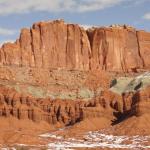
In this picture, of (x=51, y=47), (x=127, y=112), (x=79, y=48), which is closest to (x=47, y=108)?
(x=127, y=112)

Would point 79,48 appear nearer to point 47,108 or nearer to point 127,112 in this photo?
point 47,108

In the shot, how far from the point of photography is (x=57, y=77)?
126250 millimetres

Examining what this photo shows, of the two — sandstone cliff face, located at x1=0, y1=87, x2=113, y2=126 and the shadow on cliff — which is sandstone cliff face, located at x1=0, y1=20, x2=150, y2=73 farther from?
the shadow on cliff

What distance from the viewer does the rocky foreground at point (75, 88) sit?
95.6 m

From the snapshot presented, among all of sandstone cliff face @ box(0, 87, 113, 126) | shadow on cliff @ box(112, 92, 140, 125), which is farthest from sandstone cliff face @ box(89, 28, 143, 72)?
shadow on cliff @ box(112, 92, 140, 125)

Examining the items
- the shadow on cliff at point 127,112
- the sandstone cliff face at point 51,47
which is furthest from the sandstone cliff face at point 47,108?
the sandstone cliff face at point 51,47

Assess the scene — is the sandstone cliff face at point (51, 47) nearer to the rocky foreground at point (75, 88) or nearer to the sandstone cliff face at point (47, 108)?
the rocky foreground at point (75, 88)

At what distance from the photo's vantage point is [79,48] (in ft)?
460

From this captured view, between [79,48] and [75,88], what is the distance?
18.5 meters

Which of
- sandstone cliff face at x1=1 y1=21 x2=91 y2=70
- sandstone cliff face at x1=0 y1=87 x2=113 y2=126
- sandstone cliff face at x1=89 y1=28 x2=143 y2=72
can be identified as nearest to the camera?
sandstone cliff face at x1=0 y1=87 x2=113 y2=126

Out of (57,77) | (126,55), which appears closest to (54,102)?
(57,77)

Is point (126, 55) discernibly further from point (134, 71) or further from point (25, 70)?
point (25, 70)

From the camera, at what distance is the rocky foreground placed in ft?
314

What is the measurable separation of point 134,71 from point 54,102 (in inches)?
953
